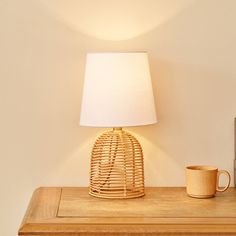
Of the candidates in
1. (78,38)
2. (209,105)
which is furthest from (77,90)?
(209,105)

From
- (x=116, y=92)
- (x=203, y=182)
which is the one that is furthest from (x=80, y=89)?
(x=203, y=182)

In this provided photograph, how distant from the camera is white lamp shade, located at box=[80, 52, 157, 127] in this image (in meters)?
1.57

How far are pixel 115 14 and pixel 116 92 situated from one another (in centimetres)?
35

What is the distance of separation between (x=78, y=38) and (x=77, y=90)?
6.6 inches

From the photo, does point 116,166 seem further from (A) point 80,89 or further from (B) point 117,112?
(A) point 80,89

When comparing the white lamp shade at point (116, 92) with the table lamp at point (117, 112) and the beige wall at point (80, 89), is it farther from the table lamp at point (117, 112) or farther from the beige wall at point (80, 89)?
the beige wall at point (80, 89)

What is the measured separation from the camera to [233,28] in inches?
71.2

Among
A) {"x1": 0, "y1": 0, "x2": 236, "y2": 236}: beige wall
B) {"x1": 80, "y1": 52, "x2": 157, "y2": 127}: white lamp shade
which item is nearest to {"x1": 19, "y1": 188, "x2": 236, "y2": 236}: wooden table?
{"x1": 0, "y1": 0, "x2": 236, "y2": 236}: beige wall

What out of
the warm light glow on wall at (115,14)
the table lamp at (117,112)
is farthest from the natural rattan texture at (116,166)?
the warm light glow on wall at (115,14)

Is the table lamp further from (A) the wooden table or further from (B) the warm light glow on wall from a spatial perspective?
(B) the warm light glow on wall

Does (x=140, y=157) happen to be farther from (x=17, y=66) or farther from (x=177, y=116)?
(x=17, y=66)

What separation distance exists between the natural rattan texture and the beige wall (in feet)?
0.47

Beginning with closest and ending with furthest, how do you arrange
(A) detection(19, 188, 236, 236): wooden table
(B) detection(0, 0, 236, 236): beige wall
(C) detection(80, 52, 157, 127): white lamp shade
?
(A) detection(19, 188, 236, 236): wooden table < (C) detection(80, 52, 157, 127): white lamp shade < (B) detection(0, 0, 236, 236): beige wall

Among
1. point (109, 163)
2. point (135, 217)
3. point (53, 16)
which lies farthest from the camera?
point (53, 16)
